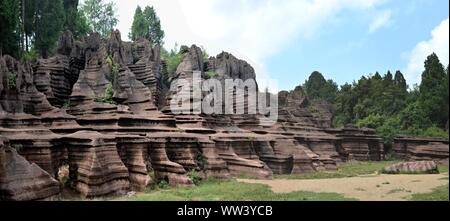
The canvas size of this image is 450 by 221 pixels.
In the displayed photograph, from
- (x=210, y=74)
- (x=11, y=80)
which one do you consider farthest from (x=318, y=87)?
(x=11, y=80)

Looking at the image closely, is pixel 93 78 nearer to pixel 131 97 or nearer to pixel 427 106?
pixel 131 97

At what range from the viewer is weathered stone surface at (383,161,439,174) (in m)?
26.2

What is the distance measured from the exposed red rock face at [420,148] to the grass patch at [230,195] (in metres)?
22.7

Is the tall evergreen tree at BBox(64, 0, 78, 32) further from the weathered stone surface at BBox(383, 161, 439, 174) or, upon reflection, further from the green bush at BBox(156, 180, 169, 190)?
the weathered stone surface at BBox(383, 161, 439, 174)

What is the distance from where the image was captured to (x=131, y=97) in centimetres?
2552

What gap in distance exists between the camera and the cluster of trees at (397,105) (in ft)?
138

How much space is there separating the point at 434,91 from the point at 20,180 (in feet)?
135

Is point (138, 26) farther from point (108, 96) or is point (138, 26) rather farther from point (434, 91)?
point (434, 91)

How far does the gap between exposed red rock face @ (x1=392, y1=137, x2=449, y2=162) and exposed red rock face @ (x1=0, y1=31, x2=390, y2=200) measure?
21.1ft

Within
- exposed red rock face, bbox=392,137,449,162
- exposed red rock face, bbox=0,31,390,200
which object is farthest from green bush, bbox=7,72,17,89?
exposed red rock face, bbox=392,137,449,162

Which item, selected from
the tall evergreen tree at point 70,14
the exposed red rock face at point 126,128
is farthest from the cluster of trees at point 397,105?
the tall evergreen tree at point 70,14

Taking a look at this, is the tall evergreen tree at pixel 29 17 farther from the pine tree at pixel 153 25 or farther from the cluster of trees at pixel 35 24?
the pine tree at pixel 153 25
